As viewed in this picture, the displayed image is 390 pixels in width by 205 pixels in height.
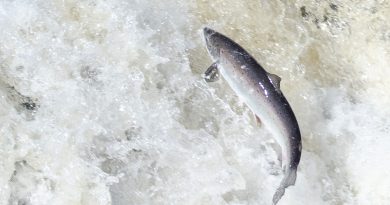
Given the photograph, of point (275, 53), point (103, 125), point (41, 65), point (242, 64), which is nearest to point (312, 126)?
point (275, 53)

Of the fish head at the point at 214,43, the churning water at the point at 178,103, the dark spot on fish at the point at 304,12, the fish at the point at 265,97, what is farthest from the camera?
the dark spot on fish at the point at 304,12

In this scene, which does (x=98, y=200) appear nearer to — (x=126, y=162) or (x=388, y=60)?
(x=126, y=162)

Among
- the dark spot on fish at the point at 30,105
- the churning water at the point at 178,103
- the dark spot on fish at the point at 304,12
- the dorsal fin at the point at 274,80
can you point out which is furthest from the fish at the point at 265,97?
the dark spot on fish at the point at 30,105

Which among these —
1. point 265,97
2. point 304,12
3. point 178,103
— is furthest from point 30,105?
Result: point 304,12

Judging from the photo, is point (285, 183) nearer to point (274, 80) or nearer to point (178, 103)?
point (274, 80)

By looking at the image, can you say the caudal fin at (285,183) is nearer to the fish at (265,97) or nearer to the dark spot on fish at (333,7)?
the fish at (265,97)

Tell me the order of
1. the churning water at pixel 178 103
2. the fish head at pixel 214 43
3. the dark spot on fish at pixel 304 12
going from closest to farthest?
the fish head at pixel 214 43
the churning water at pixel 178 103
the dark spot on fish at pixel 304 12
